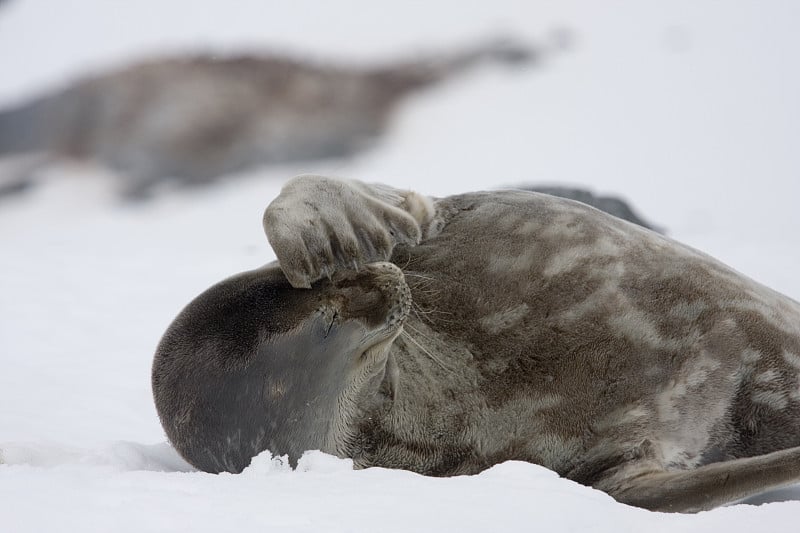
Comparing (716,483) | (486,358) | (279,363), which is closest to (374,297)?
(279,363)

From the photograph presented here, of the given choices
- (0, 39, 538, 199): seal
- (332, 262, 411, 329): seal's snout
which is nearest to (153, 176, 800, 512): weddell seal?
(332, 262, 411, 329): seal's snout

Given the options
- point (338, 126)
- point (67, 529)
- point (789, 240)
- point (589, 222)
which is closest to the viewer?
point (67, 529)

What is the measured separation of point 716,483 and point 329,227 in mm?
1003

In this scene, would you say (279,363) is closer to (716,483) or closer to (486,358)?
(486,358)

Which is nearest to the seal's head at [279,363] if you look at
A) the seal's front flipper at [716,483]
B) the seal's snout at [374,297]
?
the seal's snout at [374,297]

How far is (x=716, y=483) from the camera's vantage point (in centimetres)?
201

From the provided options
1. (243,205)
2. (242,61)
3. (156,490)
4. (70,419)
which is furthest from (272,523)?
(242,61)

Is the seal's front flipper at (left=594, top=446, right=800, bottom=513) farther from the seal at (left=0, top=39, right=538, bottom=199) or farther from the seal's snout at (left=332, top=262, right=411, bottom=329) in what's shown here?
the seal at (left=0, top=39, right=538, bottom=199)

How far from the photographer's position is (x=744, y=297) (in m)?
2.50

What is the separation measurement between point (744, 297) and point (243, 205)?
4.31m

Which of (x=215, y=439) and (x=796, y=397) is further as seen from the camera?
(x=796, y=397)

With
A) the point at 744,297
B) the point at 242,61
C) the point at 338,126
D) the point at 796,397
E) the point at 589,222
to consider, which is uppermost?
the point at 242,61

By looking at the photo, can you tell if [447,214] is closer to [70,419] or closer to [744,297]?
[744,297]

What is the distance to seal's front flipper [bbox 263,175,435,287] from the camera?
210cm
